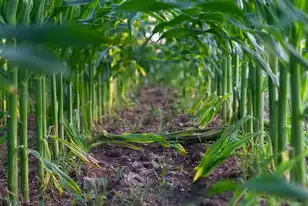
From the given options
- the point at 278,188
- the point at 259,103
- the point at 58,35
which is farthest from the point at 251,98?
the point at 58,35

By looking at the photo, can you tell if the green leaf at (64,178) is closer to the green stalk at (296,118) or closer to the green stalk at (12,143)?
the green stalk at (12,143)

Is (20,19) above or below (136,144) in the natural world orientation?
→ above

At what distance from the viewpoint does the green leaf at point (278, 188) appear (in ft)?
→ 2.62

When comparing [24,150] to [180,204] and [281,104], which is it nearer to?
[180,204]

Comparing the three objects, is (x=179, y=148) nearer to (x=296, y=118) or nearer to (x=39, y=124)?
(x=39, y=124)

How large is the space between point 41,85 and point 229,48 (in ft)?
2.69

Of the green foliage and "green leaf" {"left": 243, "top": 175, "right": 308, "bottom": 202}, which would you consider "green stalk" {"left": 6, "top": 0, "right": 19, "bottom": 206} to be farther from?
"green leaf" {"left": 243, "top": 175, "right": 308, "bottom": 202}

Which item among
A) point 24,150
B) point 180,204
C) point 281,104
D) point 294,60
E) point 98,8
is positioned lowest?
point 180,204

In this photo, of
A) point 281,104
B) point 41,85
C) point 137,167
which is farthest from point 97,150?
point 281,104

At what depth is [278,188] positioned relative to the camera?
0.82 m

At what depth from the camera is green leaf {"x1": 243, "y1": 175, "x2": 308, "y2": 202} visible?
797 millimetres

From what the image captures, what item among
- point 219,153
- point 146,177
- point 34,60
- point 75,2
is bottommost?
point 146,177

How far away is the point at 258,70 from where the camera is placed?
5.57ft

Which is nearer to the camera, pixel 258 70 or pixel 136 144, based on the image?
pixel 258 70
